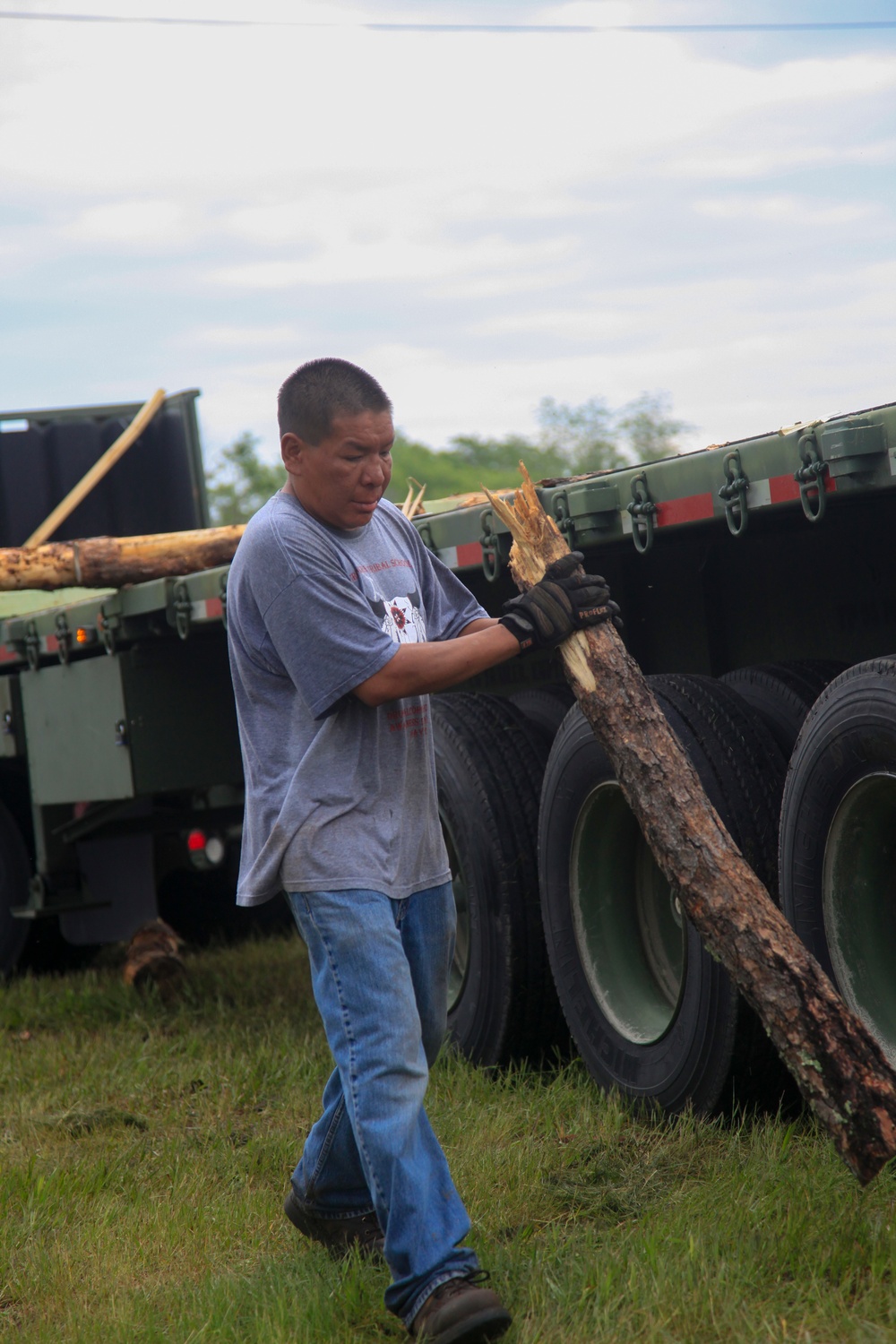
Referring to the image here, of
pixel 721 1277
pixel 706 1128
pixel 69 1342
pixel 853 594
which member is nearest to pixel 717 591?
pixel 853 594

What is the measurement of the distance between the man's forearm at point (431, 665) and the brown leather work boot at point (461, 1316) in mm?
1143

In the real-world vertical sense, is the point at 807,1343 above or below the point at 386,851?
below

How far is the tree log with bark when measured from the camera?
6828 millimetres

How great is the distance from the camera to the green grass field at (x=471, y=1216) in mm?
3240

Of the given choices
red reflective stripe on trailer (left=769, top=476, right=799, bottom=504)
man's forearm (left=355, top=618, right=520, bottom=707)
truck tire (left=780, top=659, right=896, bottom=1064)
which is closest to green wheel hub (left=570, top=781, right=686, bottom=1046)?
truck tire (left=780, top=659, right=896, bottom=1064)

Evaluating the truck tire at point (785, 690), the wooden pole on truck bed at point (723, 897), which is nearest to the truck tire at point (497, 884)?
the truck tire at point (785, 690)

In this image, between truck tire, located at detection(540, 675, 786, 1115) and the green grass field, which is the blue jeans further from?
truck tire, located at detection(540, 675, 786, 1115)

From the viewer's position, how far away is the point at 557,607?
3.53 metres

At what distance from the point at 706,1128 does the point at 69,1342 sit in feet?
5.68

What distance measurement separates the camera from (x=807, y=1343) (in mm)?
2951

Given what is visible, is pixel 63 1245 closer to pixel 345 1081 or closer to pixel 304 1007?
pixel 345 1081

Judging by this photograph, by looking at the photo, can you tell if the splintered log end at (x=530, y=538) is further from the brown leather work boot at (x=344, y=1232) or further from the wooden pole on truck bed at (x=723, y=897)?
the brown leather work boot at (x=344, y=1232)

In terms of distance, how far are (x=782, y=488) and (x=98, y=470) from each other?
226 inches

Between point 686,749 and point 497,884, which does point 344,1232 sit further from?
point 497,884
